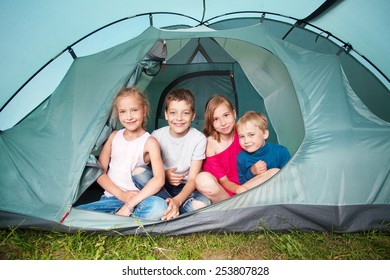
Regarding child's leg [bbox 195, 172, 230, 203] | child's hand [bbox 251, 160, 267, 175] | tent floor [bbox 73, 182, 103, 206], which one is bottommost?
tent floor [bbox 73, 182, 103, 206]

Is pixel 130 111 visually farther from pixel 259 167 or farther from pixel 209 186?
pixel 259 167

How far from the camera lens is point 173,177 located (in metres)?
1.53

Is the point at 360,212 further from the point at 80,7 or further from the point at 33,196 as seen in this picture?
the point at 80,7

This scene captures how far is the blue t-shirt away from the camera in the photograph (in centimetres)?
157

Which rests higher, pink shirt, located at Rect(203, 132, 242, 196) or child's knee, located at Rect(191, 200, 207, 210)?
pink shirt, located at Rect(203, 132, 242, 196)

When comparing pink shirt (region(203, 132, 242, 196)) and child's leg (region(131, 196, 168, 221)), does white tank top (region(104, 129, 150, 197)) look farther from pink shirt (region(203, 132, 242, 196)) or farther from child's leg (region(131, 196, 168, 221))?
pink shirt (region(203, 132, 242, 196))

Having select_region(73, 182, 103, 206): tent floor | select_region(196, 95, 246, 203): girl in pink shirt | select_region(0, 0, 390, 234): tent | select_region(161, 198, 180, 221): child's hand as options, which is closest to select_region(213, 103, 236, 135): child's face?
select_region(196, 95, 246, 203): girl in pink shirt

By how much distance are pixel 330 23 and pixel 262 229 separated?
1470 mm

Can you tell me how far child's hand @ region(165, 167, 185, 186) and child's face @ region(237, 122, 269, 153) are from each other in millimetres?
375

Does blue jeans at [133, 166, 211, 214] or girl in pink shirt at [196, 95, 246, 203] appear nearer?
blue jeans at [133, 166, 211, 214]

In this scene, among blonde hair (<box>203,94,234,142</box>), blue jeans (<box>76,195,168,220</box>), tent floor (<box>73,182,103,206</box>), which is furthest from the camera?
tent floor (<box>73,182,103,206</box>)
